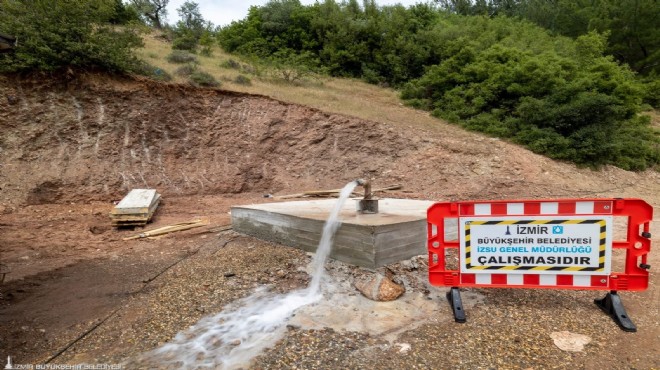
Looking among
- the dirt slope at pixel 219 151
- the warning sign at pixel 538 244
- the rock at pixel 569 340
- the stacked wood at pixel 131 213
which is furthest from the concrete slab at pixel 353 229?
the dirt slope at pixel 219 151

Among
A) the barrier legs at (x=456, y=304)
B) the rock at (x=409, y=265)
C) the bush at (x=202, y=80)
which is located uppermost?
the bush at (x=202, y=80)

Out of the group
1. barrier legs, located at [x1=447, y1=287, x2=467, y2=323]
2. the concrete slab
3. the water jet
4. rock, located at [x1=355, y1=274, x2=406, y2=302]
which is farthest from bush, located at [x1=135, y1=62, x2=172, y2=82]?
barrier legs, located at [x1=447, y1=287, x2=467, y2=323]

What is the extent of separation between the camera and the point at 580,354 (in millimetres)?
3041

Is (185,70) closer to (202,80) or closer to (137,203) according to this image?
(202,80)

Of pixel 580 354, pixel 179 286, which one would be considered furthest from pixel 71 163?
pixel 580 354

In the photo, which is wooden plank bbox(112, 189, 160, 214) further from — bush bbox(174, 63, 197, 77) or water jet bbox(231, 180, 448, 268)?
bush bbox(174, 63, 197, 77)

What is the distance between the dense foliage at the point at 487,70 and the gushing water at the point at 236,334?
11.0m

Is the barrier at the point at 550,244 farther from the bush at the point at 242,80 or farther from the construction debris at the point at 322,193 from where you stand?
the bush at the point at 242,80

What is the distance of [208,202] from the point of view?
10438mm

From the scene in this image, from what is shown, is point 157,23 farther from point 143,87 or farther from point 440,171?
point 440,171

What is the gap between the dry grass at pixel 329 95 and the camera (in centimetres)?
1380

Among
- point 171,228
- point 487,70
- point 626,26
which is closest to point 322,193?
point 171,228

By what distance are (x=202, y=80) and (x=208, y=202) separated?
18.4ft

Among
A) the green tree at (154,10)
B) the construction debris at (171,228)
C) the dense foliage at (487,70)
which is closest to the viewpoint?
the construction debris at (171,228)
